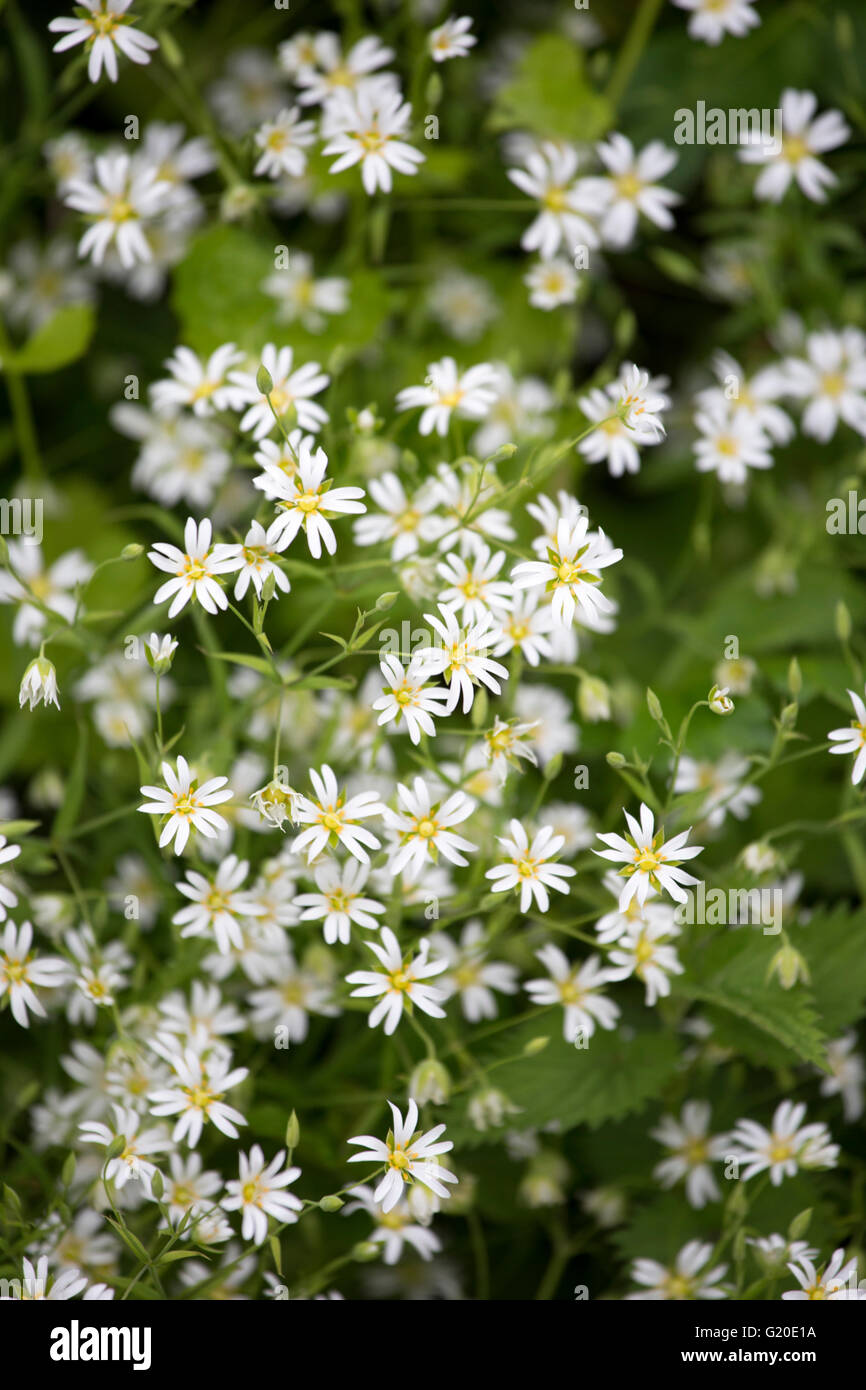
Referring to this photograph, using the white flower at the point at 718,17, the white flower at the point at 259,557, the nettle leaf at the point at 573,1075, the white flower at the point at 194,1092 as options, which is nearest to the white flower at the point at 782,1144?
the nettle leaf at the point at 573,1075

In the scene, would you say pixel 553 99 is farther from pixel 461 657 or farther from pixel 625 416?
pixel 461 657

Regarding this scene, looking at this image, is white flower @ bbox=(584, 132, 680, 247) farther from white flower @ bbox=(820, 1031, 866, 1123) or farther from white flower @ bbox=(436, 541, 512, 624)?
white flower @ bbox=(820, 1031, 866, 1123)

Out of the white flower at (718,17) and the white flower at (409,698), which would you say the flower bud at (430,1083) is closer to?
the white flower at (409,698)

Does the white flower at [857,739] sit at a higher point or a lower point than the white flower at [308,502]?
lower

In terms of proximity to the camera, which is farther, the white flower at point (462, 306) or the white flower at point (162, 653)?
the white flower at point (462, 306)

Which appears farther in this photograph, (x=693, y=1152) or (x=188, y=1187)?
(x=693, y=1152)

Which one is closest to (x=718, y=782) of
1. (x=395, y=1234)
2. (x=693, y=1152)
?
(x=693, y=1152)

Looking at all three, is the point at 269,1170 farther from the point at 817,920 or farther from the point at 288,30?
the point at 288,30
